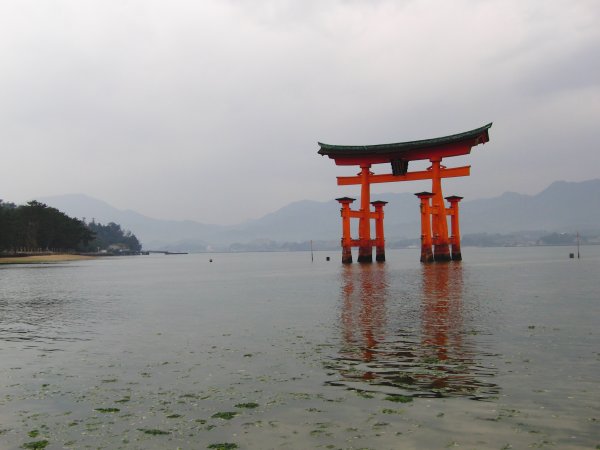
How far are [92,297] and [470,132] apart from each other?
132ft

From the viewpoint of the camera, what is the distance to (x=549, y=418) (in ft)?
22.7

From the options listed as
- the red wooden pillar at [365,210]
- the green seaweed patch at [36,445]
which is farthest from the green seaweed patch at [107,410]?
the red wooden pillar at [365,210]

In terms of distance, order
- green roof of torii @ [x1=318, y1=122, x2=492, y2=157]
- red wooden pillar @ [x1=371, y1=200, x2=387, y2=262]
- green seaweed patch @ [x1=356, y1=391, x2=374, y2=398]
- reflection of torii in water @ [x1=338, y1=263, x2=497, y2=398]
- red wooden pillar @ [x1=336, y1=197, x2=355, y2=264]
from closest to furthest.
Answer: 1. green seaweed patch @ [x1=356, y1=391, x2=374, y2=398]
2. reflection of torii in water @ [x1=338, y1=263, x2=497, y2=398]
3. green roof of torii @ [x1=318, y1=122, x2=492, y2=157]
4. red wooden pillar @ [x1=336, y1=197, x2=355, y2=264]
5. red wooden pillar @ [x1=371, y1=200, x2=387, y2=262]

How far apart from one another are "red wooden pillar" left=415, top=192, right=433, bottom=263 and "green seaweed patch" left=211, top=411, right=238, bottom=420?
5024 cm

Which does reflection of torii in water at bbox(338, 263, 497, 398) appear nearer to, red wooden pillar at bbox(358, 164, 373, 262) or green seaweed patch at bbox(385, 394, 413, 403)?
green seaweed patch at bbox(385, 394, 413, 403)

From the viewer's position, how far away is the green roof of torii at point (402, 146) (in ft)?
177

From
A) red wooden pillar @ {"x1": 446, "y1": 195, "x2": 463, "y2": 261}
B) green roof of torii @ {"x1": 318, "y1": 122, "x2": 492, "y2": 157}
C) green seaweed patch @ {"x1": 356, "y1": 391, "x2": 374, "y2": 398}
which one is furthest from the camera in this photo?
red wooden pillar @ {"x1": 446, "y1": 195, "x2": 463, "y2": 261}

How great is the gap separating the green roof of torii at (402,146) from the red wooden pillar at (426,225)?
5.36 meters

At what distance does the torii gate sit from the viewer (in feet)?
183

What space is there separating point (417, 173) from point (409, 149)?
3.32m

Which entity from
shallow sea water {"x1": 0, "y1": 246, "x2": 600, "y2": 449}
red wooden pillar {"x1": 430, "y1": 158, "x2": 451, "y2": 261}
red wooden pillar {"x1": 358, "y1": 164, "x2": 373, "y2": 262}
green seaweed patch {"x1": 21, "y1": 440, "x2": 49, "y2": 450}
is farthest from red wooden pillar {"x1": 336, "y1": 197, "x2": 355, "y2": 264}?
green seaweed patch {"x1": 21, "y1": 440, "x2": 49, "y2": 450}

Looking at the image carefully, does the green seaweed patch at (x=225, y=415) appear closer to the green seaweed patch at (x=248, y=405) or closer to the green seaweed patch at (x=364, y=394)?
the green seaweed patch at (x=248, y=405)

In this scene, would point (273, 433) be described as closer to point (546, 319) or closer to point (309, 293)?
point (546, 319)

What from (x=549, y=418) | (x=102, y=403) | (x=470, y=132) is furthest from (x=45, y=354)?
(x=470, y=132)
